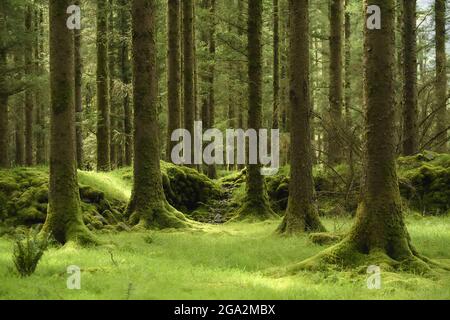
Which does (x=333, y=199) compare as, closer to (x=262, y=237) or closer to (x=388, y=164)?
(x=262, y=237)

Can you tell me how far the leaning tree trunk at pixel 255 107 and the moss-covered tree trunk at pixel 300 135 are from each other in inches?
153

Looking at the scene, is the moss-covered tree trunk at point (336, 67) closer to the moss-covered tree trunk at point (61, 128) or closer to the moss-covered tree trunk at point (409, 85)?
the moss-covered tree trunk at point (409, 85)

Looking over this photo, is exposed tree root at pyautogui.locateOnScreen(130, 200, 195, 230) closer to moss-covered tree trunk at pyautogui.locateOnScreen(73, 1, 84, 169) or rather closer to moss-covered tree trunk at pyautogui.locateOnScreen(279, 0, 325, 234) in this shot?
moss-covered tree trunk at pyautogui.locateOnScreen(279, 0, 325, 234)

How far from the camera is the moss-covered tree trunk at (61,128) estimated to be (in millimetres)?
12102

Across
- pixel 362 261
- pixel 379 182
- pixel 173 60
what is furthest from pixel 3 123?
pixel 362 261

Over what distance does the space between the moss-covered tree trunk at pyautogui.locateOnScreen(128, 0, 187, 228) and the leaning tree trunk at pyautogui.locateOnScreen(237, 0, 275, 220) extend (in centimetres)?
318

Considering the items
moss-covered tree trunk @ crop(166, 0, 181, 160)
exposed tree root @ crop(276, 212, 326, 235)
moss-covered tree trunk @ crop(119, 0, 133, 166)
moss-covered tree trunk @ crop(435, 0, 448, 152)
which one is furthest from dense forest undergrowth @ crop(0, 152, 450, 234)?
moss-covered tree trunk @ crop(119, 0, 133, 166)

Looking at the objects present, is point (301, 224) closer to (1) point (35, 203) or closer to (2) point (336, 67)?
(1) point (35, 203)

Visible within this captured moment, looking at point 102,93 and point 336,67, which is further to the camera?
point 102,93

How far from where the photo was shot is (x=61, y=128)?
12.2 m

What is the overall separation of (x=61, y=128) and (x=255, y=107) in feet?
24.9

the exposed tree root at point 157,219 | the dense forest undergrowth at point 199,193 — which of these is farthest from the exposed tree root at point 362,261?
the exposed tree root at point 157,219

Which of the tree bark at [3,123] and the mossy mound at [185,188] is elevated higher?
the tree bark at [3,123]

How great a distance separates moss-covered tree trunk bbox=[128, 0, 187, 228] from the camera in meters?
15.6
